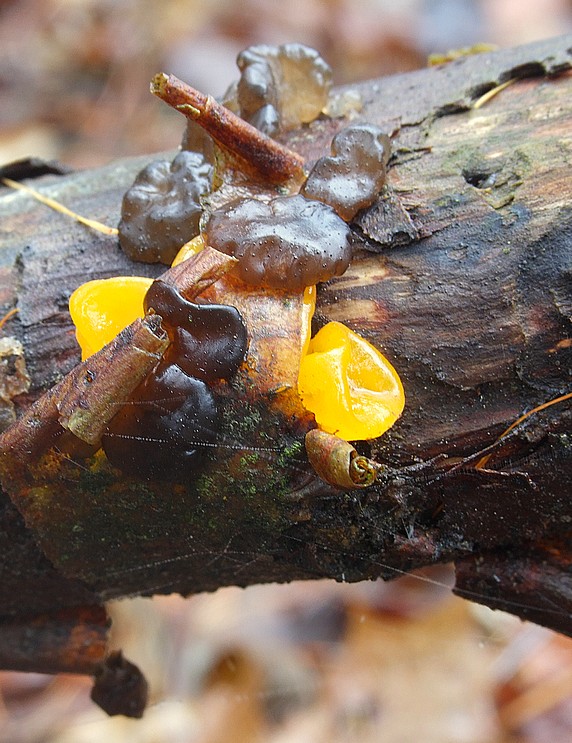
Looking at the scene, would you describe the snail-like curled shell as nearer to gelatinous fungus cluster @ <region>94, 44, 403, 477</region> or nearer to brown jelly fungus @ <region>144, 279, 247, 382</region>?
gelatinous fungus cluster @ <region>94, 44, 403, 477</region>

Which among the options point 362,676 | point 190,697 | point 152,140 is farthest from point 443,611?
point 152,140

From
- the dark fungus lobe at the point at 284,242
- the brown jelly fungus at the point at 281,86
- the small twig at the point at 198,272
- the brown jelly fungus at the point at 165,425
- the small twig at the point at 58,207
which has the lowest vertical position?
the brown jelly fungus at the point at 165,425

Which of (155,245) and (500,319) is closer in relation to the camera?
(500,319)

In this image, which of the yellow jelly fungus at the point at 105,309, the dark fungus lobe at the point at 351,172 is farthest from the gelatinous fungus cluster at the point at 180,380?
the dark fungus lobe at the point at 351,172

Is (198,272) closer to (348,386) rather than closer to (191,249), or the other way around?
(191,249)

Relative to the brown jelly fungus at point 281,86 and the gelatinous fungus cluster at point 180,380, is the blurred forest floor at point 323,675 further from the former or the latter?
the brown jelly fungus at point 281,86

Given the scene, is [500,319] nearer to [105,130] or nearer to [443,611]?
[443,611]
